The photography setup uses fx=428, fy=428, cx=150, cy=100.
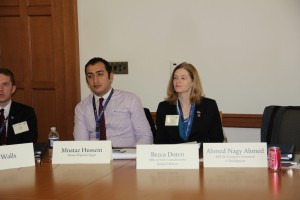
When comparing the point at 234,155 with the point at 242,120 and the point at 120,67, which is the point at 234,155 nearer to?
the point at 242,120

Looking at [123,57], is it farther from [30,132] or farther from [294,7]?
[294,7]

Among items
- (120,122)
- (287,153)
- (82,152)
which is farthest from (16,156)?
(287,153)

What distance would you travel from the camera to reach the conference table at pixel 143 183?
1966 mm

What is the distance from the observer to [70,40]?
4723 mm

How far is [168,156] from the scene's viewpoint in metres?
2.41

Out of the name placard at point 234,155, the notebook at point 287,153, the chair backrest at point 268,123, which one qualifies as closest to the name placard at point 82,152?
the name placard at point 234,155

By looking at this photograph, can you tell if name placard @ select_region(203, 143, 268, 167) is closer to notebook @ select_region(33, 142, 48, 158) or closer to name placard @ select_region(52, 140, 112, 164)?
name placard @ select_region(52, 140, 112, 164)

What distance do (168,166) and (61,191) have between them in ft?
2.07

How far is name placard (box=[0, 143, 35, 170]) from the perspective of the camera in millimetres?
2561

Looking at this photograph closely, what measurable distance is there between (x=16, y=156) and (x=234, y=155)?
1.30 meters

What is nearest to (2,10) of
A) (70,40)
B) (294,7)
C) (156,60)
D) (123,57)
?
(70,40)

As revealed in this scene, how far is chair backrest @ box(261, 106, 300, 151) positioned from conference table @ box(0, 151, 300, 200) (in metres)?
0.74

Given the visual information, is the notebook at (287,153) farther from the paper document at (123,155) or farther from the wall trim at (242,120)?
the wall trim at (242,120)

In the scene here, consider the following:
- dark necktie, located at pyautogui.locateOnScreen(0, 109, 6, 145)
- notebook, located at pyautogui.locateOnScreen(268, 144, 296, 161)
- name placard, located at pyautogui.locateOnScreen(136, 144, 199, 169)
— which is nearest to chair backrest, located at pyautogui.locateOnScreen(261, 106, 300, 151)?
notebook, located at pyautogui.locateOnScreen(268, 144, 296, 161)
